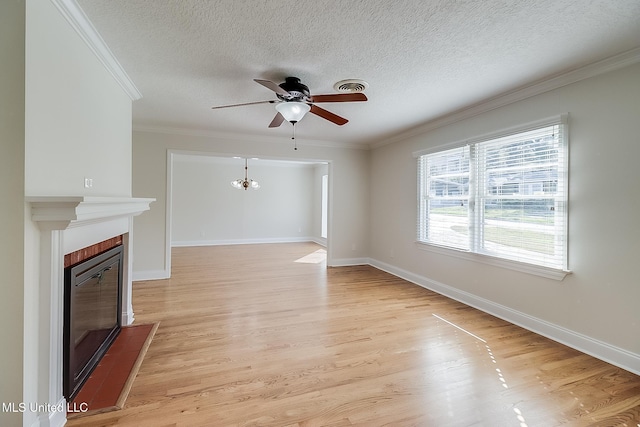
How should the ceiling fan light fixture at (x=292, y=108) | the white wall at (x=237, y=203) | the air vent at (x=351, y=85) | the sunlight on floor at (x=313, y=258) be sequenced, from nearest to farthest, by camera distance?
1. the ceiling fan light fixture at (x=292, y=108)
2. the air vent at (x=351, y=85)
3. the sunlight on floor at (x=313, y=258)
4. the white wall at (x=237, y=203)

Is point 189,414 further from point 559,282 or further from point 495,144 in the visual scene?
point 495,144

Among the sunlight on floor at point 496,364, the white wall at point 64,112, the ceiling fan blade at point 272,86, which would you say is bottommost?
the sunlight on floor at point 496,364

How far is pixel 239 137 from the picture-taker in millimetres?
4965

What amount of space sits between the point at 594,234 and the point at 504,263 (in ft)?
2.90

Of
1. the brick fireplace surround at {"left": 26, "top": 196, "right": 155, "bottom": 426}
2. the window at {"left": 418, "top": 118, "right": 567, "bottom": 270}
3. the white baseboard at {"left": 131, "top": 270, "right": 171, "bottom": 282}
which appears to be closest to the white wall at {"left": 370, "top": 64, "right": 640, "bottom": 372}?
the window at {"left": 418, "top": 118, "right": 567, "bottom": 270}

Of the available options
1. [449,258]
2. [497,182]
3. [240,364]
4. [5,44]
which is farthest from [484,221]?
[5,44]

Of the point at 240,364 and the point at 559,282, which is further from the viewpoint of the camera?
the point at 559,282

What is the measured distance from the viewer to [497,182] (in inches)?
128

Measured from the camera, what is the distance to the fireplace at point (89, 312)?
1700mm

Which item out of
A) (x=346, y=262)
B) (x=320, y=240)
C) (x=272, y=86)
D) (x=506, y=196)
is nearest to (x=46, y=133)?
(x=272, y=86)

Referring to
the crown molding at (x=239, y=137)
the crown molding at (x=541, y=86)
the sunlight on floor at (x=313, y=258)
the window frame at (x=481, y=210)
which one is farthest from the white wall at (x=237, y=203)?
the crown molding at (x=541, y=86)

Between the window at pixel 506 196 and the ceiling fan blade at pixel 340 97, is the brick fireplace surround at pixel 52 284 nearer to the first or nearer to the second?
the ceiling fan blade at pixel 340 97

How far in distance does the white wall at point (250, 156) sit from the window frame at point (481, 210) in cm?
156

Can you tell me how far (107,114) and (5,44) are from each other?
1.10 m
